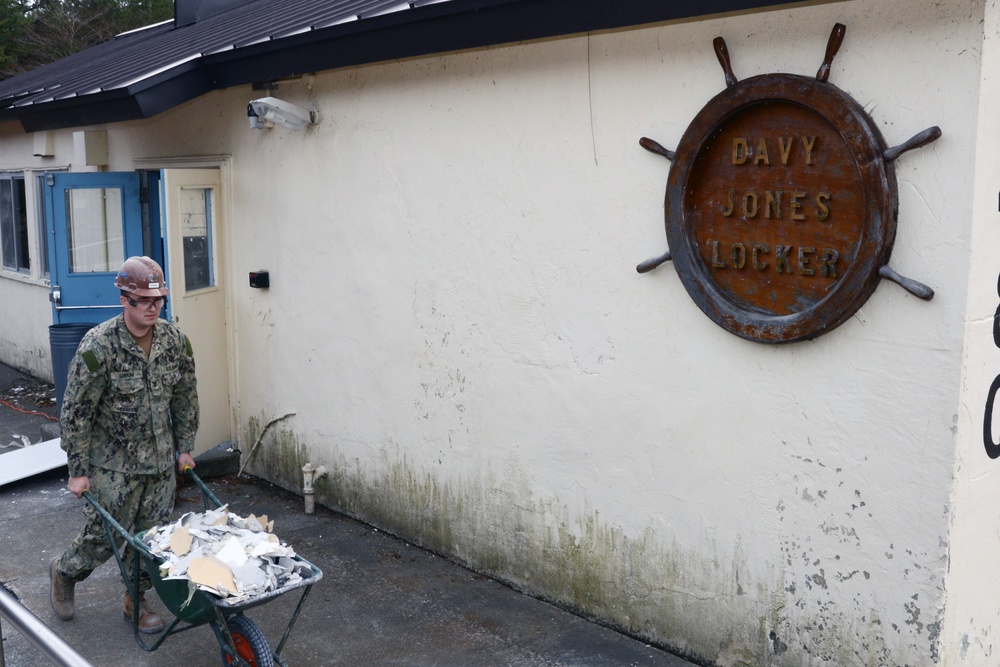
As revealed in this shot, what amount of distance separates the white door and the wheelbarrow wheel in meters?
3.42

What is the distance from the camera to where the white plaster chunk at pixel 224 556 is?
3.98m

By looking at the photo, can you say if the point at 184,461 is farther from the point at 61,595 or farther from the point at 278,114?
the point at 278,114

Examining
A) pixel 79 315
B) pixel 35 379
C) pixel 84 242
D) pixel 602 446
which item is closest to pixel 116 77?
pixel 84 242

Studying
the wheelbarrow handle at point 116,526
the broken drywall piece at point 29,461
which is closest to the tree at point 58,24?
the broken drywall piece at point 29,461

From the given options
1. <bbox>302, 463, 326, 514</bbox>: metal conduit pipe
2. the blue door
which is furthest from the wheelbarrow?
the blue door

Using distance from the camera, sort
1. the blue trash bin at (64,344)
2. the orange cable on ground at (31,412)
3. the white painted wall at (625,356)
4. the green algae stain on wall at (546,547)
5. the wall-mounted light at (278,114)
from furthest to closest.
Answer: the orange cable on ground at (31,412) → the blue trash bin at (64,344) → the wall-mounted light at (278,114) → the green algae stain on wall at (546,547) → the white painted wall at (625,356)

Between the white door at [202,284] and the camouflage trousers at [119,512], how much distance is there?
2.42m

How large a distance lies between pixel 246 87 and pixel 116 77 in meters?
1.60

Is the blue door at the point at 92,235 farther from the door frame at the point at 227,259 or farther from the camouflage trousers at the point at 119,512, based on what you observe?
the camouflage trousers at the point at 119,512

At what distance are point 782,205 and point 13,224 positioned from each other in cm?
1040

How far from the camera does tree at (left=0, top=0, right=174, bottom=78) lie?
21609 mm

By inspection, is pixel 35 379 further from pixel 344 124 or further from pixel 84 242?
pixel 344 124

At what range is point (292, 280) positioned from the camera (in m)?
6.96

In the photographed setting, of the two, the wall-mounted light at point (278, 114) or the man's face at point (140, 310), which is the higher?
the wall-mounted light at point (278, 114)
